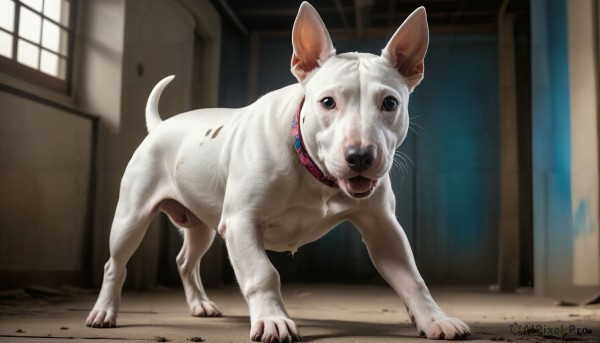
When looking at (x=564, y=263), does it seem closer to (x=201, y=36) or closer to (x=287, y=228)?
(x=287, y=228)

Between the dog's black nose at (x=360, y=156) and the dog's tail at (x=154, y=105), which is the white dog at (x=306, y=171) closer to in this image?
the dog's black nose at (x=360, y=156)

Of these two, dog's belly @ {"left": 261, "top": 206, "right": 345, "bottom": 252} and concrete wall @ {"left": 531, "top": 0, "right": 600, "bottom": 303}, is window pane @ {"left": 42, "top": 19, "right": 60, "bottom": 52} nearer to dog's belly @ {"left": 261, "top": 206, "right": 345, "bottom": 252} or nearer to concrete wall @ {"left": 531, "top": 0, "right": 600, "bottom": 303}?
dog's belly @ {"left": 261, "top": 206, "right": 345, "bottom": 252}

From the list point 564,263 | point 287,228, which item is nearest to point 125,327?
point 287,228

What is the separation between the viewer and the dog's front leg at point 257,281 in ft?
4.47

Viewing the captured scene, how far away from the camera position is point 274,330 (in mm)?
1342

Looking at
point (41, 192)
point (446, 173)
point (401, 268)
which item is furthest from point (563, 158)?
point (41, 192)

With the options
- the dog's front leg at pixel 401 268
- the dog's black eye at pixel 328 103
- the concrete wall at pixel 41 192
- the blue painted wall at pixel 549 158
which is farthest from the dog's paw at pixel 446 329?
the concrete wall at pixel 41 192

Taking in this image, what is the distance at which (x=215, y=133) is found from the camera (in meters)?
1.85

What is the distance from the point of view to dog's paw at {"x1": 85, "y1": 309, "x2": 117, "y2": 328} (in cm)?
179

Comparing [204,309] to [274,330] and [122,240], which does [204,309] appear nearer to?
[122,240]

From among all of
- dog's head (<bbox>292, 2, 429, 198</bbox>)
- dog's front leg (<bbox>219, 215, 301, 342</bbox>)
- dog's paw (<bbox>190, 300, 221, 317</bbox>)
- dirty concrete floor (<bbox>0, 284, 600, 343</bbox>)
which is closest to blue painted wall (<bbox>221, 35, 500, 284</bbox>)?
dirty concrete floor (<bbox>0, 284, 600, 343</bbox>)

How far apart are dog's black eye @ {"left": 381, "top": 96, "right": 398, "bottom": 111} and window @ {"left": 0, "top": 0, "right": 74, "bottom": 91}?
1205 mm

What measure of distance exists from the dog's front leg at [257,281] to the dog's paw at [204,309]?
60 cm

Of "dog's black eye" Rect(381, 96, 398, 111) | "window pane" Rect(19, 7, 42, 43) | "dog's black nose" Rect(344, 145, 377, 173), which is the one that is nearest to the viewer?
"dog's black nose" Rect(344, 145, 377, 173)
